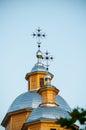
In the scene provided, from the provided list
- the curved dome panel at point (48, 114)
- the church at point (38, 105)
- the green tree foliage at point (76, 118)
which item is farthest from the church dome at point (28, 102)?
the green tree foliage at point (76, 118)

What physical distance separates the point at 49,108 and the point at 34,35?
13.9 metres

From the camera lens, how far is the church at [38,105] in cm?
3472

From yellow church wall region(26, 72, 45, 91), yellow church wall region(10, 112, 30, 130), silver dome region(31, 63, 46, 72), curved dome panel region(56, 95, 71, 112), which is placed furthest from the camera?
silver dome region(31, 63, 46, 72)

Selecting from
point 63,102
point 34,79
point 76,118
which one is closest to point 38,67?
point 34,79

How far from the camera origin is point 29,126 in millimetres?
35344

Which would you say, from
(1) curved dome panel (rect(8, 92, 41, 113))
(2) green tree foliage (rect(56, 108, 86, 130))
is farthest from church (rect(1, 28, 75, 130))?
(2) green tree foliage (rect(56, 108, 86, 130))

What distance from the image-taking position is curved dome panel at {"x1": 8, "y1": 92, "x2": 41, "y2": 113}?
4131cm

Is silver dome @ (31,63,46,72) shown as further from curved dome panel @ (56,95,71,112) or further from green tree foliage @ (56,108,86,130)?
green tree foliage @ (56,108,86,130)

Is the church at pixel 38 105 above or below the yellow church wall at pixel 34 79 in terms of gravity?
below

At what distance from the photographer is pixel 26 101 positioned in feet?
137

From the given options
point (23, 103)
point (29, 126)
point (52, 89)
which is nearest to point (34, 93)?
point (23, 103)

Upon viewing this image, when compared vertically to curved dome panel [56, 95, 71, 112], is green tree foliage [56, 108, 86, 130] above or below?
below

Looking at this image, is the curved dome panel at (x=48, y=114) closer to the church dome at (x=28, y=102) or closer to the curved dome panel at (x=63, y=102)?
the church dome at (x=28, y=102)

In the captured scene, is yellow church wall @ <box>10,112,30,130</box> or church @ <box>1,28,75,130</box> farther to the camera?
yellow church wall @ <box>10,112,30,130</box>
